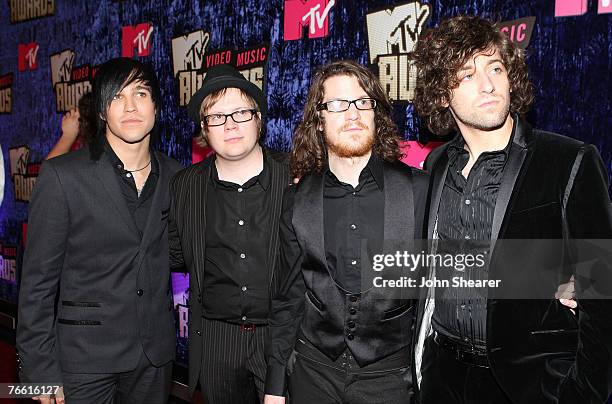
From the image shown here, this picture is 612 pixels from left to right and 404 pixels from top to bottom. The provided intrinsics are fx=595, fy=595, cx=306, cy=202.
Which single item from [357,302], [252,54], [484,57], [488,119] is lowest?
[357,302]

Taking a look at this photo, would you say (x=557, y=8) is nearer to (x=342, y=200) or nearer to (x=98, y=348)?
(x=342, y=200)

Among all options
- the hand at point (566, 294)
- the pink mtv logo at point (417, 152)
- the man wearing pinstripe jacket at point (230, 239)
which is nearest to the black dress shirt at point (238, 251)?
the man wearing pinstripe jacket at point (230, 239)

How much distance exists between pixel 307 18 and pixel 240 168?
1478 mm

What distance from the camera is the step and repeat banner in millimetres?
2752

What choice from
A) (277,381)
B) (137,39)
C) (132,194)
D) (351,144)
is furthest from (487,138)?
(137,39)

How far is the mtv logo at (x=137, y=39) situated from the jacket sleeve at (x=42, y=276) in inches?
106

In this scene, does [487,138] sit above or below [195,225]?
above

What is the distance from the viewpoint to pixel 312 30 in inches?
153

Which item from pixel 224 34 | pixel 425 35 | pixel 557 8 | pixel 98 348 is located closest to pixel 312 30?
pixel 224 34

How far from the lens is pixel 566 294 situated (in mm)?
2096

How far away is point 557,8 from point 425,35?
621 millimetres

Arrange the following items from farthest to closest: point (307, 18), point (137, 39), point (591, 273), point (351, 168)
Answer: point (137, 39)
point (307, 18)
point (351, 168)
point (591, 273)

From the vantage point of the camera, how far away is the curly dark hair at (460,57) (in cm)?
245

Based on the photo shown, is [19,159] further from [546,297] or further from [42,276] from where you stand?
[546,297]
